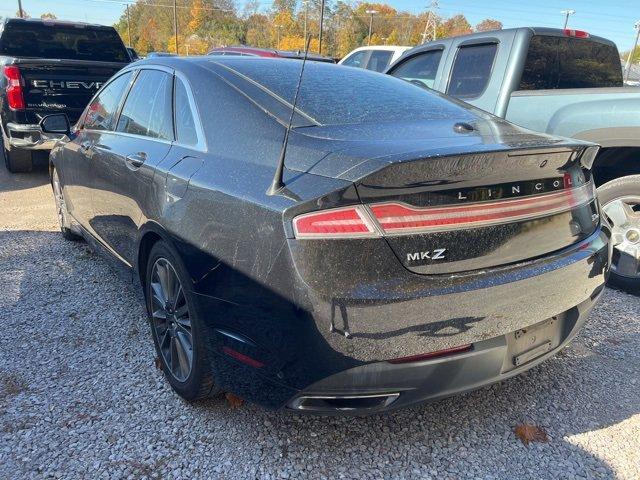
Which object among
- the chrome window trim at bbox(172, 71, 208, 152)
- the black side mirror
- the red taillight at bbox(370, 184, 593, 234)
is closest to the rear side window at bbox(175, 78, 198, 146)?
the chrome window trim at bbox(172, 71, 208, 152)

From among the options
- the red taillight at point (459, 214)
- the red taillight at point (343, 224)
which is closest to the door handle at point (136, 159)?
the red taillight at point (343, 224)

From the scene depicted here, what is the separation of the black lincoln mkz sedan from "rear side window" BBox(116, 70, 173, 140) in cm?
13

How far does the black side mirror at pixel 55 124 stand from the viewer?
13.9 feet

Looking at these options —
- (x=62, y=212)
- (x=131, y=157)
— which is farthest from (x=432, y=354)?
(x=62, y=212)

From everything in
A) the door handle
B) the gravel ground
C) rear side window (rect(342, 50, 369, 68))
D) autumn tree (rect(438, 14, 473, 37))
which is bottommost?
the gravel ground

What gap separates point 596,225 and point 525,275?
723 millimetres

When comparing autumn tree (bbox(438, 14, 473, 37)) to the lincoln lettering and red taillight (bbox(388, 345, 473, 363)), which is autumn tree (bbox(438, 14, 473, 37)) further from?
red taillight (bbox(388, 345, 473, 363))

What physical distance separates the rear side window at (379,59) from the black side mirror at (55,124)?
21.6 ft

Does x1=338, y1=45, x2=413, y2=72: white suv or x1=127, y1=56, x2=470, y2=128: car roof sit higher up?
x1=338, y1=45, x2=413, y2=72: white suv

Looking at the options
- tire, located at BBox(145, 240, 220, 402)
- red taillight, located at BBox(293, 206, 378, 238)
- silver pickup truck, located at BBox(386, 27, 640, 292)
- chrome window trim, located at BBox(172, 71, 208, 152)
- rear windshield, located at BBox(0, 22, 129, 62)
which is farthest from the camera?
rear windshield, located at BBox(0, 22, 129, 62)

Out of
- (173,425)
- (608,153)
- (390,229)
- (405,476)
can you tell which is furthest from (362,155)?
(608,153)

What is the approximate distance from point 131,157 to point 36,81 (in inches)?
187

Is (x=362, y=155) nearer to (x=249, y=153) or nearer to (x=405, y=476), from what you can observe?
(x=249, y=153)

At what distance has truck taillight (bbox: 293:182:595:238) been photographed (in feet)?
5.79
